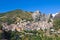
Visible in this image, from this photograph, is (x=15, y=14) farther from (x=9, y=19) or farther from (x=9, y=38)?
(x=9, y=38)

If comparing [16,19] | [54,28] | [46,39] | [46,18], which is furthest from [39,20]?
[46,39]

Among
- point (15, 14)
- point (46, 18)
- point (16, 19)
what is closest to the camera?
point (46, 18)

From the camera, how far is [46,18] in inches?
1857

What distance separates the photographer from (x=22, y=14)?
54750 mm

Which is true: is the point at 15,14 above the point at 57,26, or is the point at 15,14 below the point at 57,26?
above

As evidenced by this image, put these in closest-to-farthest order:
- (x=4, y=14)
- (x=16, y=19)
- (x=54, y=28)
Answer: (x=54, y=28) → (x=16, y=19) → (x=4, y=14)

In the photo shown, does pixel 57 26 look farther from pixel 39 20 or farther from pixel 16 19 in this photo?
pixel 16 19

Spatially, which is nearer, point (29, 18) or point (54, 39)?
point (54, 39)

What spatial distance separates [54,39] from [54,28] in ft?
36.6

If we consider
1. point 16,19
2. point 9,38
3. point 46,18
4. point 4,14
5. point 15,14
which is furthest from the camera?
point 4,14

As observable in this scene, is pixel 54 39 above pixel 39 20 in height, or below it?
below

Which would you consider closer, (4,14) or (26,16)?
(26,16)

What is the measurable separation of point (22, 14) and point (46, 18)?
9.49 meters

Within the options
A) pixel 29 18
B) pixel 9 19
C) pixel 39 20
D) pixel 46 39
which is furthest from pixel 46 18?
pixel 46 39
